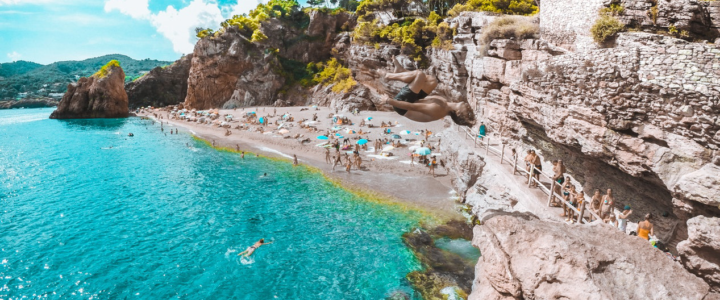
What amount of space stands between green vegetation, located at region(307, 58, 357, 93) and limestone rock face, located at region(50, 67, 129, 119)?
39.7 meters

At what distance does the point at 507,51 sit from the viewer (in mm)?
21703

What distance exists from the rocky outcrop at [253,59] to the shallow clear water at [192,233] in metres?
32.6

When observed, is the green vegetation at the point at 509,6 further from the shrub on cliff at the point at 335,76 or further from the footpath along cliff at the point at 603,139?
the shrub on cliff at the point at 335,76

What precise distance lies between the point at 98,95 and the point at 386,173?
6833 centimetres

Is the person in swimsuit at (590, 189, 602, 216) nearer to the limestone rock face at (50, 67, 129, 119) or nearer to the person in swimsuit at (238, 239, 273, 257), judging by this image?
the person in swimsuit at (238, 239, 273, 257)

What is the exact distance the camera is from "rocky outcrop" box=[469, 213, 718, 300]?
5.55m

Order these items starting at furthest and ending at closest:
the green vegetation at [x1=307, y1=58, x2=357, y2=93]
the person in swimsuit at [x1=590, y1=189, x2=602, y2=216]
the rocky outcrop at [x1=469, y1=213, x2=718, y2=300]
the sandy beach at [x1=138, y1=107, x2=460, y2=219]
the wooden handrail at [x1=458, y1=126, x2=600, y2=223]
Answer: the green vegetation at [x1=307, y1=58, x2=357, y2=93]
the sandy beach at [x1=138, y1=107, x2=460, y2=219]
the person in swimsuit at [x1=590, y1=189, x2=602, y2=216]
the wooden handrail at [x1=458, y1=126, x2=600, y2=223]
the rocky outcrop at [x1=469, y1=213, x2=718, y2=300]

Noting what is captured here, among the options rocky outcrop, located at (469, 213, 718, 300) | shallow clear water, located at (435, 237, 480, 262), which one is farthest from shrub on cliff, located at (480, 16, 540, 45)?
rocky outcrop, located at (469, 213, 718, 300)

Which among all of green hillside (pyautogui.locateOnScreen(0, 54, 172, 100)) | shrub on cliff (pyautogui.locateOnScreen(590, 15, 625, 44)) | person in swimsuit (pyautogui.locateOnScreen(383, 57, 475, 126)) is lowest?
person in swimsuit (pyautogui.locateOnScreen(383, 57, 475, 126))

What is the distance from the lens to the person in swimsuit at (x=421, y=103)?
488cm

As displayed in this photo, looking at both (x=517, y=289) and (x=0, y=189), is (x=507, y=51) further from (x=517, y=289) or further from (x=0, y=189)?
(x=0, y=189)

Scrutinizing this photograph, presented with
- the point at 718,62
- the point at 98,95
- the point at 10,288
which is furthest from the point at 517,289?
the point at 98,95

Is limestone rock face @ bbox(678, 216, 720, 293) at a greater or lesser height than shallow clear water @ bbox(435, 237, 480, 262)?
greater

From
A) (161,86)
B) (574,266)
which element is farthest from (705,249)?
(161,86)
